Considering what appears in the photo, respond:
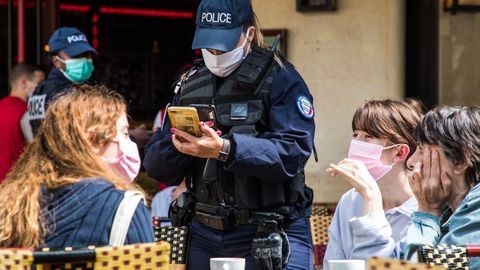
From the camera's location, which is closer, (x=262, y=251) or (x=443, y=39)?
(x=262, y=251)

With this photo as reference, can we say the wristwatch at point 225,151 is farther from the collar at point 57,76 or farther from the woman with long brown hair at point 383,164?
the collar at point 57,76

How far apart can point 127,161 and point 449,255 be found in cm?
121

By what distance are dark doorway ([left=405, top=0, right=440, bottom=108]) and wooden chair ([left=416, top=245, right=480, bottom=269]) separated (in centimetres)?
381

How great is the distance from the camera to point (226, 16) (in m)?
4.01

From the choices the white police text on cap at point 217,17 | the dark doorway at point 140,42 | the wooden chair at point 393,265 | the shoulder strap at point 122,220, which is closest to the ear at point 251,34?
the white police text on cap at point 217,17

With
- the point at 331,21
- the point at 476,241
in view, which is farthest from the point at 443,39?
the point at 476,241

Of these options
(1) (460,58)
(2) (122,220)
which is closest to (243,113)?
(2) (122,220)

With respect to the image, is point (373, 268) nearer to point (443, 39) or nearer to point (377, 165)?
point (377, 165)

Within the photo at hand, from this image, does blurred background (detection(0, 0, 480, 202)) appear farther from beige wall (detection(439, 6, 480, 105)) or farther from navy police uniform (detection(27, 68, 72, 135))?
navy police uniform (detection(27, 68, 72, 135))

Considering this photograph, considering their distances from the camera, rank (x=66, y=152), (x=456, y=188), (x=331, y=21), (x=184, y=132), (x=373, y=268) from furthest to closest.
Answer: (x=331, y=21), (x=184, y=132), (x=456, y=188), (x=66, y=152), (x=373, y=268)

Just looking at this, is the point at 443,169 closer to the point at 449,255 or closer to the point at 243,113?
the point at 449,255

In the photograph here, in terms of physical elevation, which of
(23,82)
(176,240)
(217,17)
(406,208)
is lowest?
(176,240)

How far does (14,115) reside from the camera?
266 inches

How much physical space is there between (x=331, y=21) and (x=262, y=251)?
2.95 m
